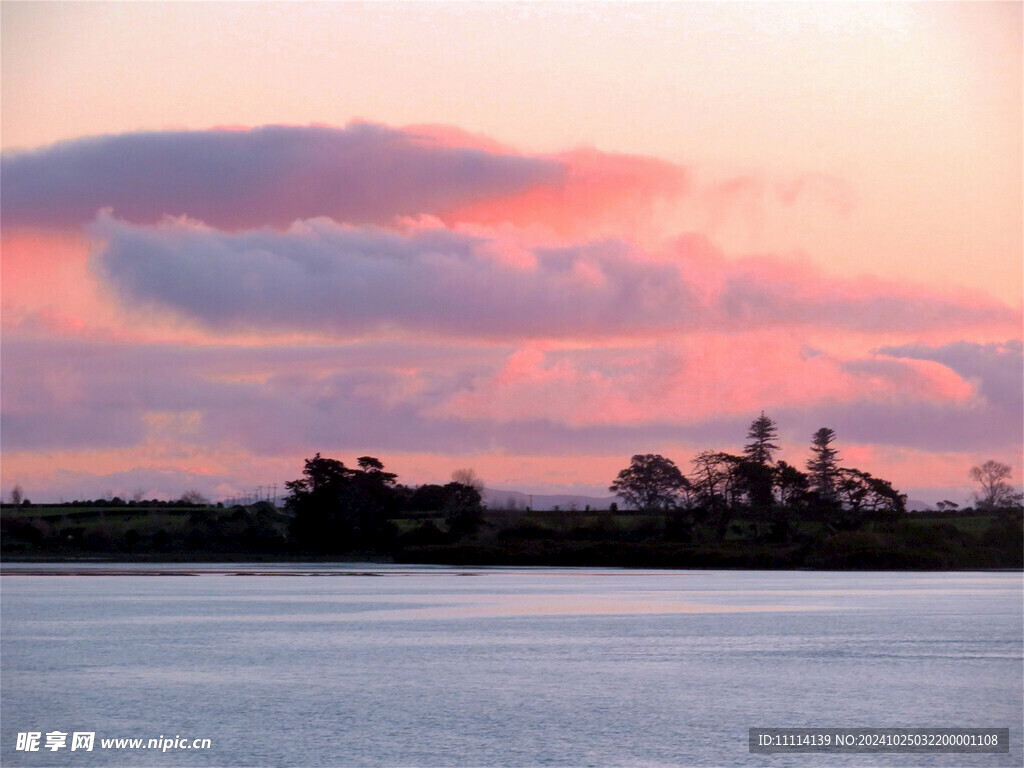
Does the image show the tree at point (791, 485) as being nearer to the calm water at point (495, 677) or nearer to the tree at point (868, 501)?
the tree at point (868, 501)

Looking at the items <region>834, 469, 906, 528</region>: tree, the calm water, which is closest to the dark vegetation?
<region>834, 469, 906, 528</region>: tree

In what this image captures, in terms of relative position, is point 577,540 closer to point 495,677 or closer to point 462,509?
point 462,509

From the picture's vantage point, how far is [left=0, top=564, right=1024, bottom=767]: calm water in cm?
2622

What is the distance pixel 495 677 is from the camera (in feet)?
119

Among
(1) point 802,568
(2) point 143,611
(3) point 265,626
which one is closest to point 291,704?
(3) point 265,626

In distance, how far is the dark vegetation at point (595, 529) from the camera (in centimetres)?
13788

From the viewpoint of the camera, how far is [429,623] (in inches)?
2192

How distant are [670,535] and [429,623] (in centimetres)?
9921

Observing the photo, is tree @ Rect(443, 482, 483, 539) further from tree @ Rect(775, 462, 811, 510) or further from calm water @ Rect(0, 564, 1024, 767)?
calm water @ Rect(0, 564, 1024, 767)

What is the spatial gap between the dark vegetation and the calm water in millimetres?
67529

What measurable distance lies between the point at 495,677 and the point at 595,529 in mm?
117331

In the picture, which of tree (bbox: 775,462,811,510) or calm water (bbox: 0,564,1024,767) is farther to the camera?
tree (bbox: 775,462,811,510)

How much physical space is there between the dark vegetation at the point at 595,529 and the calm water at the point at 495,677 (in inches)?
2659

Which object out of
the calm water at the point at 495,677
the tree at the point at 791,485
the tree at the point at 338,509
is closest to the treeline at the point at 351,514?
the tree at the point at 338,509
